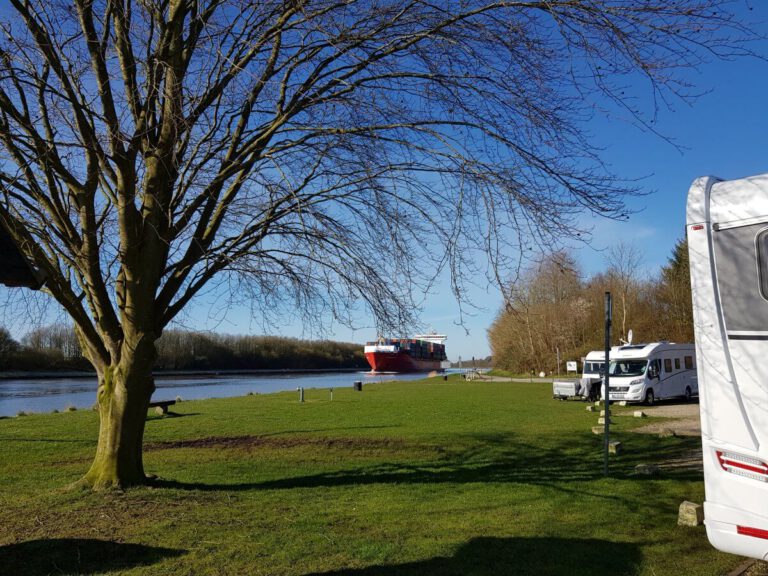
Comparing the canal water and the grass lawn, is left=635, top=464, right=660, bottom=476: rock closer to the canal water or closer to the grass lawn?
the grass lawn

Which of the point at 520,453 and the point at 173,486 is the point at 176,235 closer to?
the point at 173,486

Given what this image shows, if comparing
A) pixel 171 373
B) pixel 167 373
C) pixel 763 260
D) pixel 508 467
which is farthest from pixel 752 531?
pixel 171 373

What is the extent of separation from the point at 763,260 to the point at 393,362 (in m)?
82.5

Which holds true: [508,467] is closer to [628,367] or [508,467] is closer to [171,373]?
[628,367]

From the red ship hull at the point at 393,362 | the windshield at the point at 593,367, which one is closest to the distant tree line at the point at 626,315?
the windshield at the point at 593,367

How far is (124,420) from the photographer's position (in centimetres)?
768

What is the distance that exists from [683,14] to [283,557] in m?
5.85

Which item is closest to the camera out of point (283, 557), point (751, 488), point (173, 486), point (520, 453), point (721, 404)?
point (751, 488)

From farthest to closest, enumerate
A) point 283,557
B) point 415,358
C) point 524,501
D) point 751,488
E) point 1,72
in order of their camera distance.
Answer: point 415,358 → point 524,501 → point 1,72 → point 283,557 → point 751,488

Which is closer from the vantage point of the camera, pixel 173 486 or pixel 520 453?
pixel 173 486

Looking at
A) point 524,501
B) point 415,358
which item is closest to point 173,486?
point 524,501

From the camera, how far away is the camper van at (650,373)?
78.9ft

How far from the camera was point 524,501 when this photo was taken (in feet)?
24.5

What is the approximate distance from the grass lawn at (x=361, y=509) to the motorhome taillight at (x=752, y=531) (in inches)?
37.1
